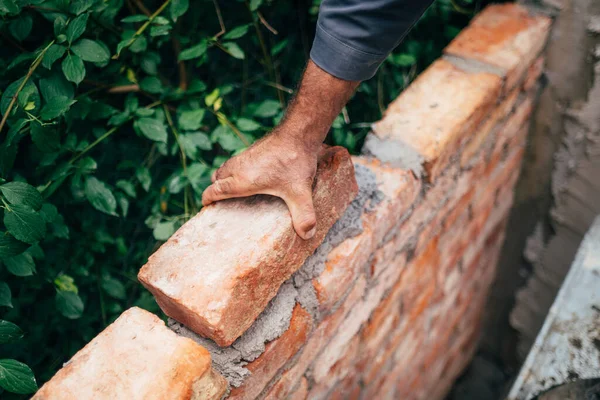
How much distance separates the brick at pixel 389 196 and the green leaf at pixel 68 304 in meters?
0.80

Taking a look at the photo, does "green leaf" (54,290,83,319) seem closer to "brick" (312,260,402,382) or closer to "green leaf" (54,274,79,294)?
"green leaf" (54,274,79,294)

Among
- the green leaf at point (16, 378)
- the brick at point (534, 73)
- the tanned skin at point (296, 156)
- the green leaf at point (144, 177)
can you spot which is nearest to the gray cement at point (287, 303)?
the tanned skin at point (296, 156)

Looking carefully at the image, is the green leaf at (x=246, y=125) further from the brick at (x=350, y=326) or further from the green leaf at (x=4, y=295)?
the green leaf at (x=4, y=295)

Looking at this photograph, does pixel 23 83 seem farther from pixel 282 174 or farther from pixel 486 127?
pixel 486 127

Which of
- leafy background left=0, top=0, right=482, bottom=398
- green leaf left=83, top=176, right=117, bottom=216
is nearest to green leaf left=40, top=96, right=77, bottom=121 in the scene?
leafy background left=0, top=0, right=482, bottom=398

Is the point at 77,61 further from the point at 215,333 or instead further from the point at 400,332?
the point at 400,332

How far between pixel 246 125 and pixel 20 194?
638mm

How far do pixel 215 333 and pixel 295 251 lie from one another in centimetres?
26

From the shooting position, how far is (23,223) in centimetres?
100

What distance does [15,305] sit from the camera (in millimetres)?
1254

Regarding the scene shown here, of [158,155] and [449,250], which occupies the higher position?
[158,155]

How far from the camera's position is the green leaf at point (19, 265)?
1.12 m

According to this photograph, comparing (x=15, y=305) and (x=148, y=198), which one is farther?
(x=148, y=198)

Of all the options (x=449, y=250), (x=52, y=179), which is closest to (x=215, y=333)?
(x=52, y=179)
